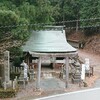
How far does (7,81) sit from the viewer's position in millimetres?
17281

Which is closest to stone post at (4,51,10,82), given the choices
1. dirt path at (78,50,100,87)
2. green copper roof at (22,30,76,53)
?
green copper roof at (22,30,76,53)

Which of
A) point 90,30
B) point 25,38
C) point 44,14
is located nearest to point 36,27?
point 44,14

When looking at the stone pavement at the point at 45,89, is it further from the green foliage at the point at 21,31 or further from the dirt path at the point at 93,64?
the green foliage at the point at 21,31

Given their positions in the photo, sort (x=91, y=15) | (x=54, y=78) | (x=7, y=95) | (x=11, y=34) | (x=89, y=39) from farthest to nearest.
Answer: (x=89, y=39)
(x=91, y=15)
(x=54, y=78)
(x=11, y=34)
(x=7, y=95)

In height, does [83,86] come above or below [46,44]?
below

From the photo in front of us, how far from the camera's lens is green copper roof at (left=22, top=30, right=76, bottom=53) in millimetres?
19578

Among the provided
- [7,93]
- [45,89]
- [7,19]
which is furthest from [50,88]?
[7,19]

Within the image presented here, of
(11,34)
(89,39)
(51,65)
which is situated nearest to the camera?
(11,34)

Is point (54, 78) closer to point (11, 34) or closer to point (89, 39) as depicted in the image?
point (11, 34)

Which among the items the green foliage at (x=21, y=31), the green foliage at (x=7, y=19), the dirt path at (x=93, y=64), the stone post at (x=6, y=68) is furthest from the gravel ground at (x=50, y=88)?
the green foliage at (x=7, y=19)

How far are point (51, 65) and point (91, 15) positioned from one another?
1181 centimetres

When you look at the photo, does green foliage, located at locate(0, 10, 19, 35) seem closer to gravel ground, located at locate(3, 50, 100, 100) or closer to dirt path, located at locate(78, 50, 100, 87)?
gravel ground, located at locate(3, 50, 100, 100)

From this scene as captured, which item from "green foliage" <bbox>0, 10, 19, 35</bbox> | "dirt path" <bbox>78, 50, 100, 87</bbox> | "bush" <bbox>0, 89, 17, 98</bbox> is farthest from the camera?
"dirt path" <bbox>78, 50, 100, 87</bbox>

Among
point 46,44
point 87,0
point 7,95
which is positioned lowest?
point 7,95
